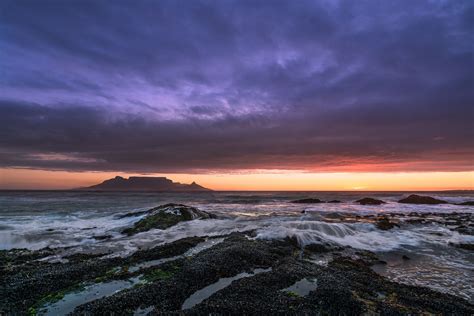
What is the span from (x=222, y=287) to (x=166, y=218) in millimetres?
16121

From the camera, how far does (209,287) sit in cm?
844

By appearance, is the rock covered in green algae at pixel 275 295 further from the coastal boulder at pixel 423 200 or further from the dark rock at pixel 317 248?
the coastal boulder at pixel 423 200

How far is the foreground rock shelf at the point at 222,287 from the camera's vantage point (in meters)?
6.98

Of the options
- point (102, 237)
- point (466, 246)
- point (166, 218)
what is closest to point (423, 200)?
point (466, 246)

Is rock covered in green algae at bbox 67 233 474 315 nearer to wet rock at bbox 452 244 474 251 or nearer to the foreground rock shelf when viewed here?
the foreground rock shelf

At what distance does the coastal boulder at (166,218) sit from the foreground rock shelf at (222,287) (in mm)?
8423

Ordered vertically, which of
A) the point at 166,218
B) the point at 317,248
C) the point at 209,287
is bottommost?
the point at 317,248

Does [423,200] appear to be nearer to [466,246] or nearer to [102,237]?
[466,246]

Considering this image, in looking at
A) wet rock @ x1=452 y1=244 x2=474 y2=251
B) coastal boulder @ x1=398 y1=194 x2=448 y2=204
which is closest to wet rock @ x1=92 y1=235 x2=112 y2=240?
wet rock @ x1=452 y1=244 x2=474 y2=251

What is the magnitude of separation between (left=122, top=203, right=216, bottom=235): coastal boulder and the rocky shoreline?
27.0 feet

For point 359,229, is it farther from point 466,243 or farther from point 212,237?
point 212,237

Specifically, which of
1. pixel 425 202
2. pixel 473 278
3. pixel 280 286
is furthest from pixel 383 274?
pixel 425 202

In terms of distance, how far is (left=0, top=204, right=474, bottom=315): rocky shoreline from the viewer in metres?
6.99

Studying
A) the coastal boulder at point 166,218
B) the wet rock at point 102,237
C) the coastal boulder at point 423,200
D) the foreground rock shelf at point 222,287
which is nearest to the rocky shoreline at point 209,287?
the foreground rock shelf at point 222,287
